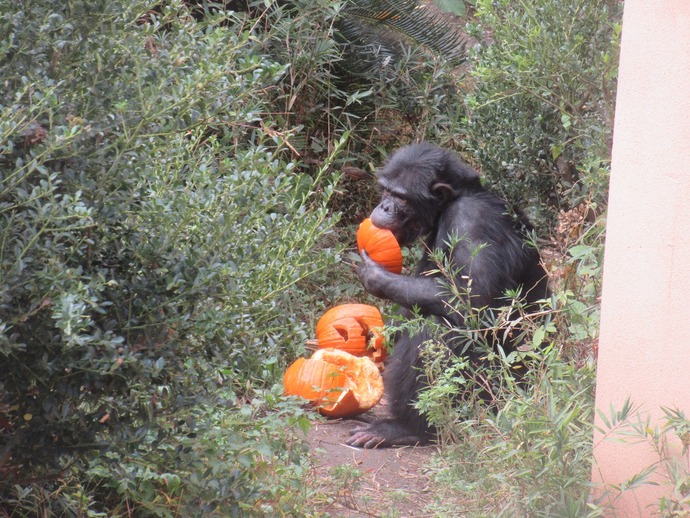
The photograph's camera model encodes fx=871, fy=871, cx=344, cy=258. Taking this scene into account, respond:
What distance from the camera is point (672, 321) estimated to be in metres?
2.84

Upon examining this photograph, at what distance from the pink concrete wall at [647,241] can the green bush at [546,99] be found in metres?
0.90

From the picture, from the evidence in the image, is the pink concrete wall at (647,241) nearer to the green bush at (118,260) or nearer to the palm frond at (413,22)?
the green bush at (118,260)

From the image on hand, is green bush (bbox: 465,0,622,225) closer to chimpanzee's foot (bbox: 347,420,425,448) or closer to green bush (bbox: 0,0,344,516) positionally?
chimpanzee's foot (bbox: 347,420,425,448)

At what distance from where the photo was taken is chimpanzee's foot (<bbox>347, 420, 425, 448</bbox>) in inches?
185

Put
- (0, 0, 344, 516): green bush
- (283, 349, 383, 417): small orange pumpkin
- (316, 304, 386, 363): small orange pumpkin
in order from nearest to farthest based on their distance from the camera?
(0, 0, 344, 516): green bush < (283, 349, 383, 417): small orange pumpkin < (316, 304, 386, 363): small orange pumpkin

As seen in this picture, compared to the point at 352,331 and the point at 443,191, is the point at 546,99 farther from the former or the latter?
the point at 352,331

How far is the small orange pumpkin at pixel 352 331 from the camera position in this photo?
5.46 m

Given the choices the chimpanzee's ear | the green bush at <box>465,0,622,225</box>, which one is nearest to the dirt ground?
the chimpanzee's ear

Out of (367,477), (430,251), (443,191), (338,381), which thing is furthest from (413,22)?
(367,477)

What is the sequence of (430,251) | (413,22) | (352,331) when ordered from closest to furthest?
(430,251), (352,331), (413,22)

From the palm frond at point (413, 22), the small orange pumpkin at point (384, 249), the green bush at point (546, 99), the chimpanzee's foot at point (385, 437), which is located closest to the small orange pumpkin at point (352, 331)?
the small orange pumpkin at point (384, 249)

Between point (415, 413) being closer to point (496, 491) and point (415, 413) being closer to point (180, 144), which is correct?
point (496, 491)

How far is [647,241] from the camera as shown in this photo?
2.89 meters

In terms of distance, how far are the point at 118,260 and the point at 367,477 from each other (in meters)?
2.05
